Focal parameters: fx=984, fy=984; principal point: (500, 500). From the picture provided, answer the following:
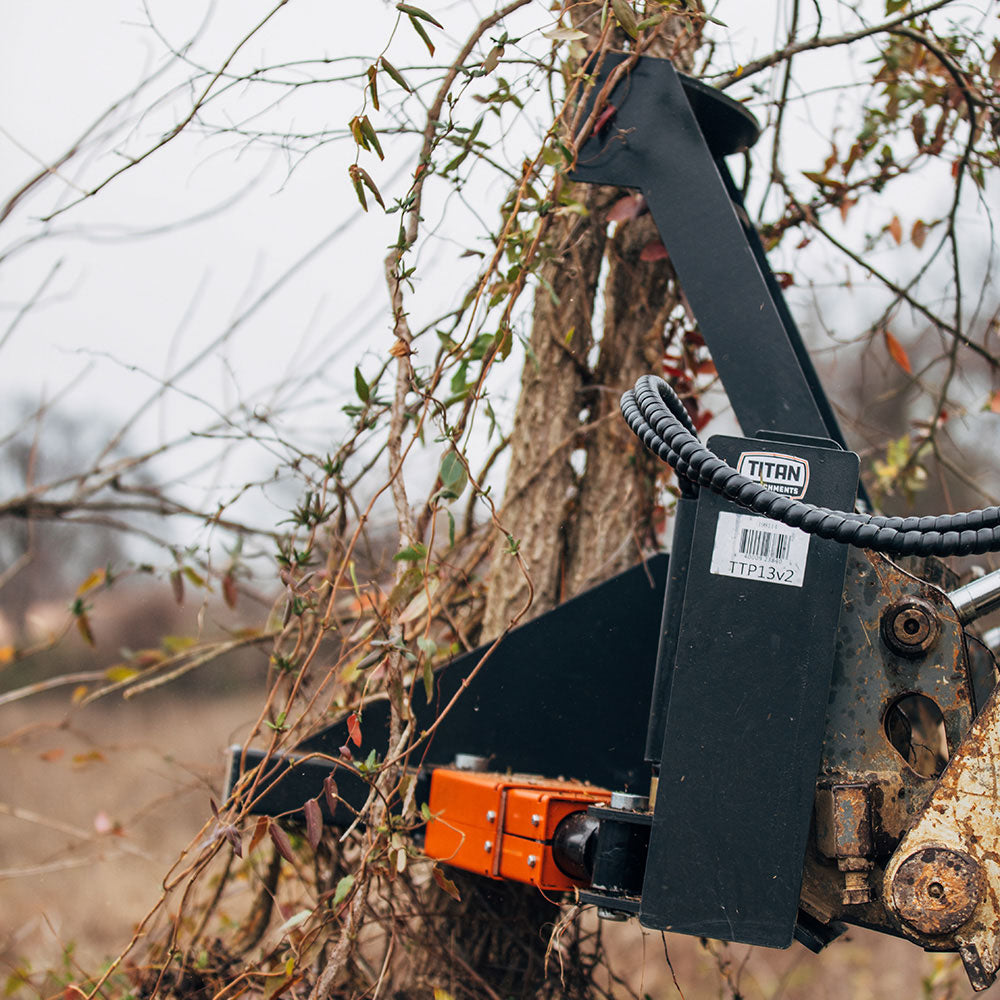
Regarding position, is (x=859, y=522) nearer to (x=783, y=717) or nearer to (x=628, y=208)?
(x=783, y=717)

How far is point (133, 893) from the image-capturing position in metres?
5.70

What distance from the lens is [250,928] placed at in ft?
6.97

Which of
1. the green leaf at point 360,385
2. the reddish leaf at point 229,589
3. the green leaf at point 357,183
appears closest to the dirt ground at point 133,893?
the reddish leaf at point 229,589

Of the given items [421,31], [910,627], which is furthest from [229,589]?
[910,627]

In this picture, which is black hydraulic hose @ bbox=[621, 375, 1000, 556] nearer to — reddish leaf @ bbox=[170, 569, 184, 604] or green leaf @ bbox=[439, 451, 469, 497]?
green leaf @ bbox=[439, 451, 469, 497]

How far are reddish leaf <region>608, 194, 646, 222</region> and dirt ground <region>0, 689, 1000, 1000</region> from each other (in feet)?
4.60

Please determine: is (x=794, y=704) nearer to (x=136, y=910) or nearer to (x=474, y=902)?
(x=474, y=902)

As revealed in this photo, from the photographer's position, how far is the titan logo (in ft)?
3.92

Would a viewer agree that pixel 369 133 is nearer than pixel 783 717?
No

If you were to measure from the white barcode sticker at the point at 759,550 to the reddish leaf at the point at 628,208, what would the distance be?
0.94 m

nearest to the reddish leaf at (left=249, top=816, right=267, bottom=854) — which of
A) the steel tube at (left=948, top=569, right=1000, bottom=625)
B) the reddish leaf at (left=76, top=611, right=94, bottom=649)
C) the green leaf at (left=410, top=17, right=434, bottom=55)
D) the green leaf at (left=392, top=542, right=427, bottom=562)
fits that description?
the green leaf at (left=392, top=542, right=427, bottom=562)

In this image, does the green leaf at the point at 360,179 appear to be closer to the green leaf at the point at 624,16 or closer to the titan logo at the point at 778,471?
the green leaf at the point at 624,16

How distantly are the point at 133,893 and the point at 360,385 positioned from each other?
198 inches

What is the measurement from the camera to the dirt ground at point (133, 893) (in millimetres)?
3094
